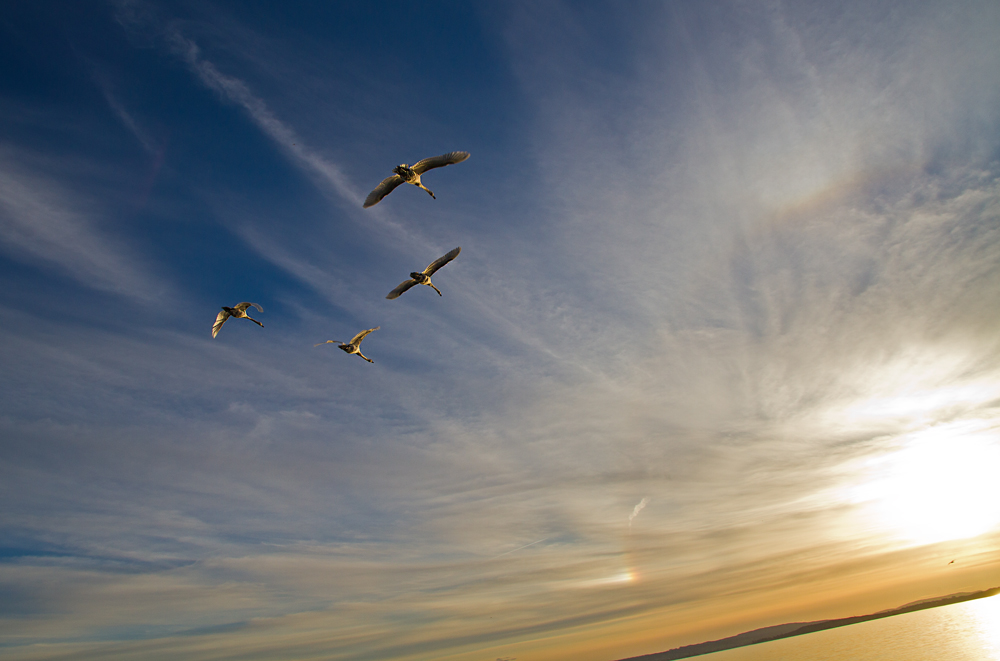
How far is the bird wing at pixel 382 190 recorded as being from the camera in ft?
105

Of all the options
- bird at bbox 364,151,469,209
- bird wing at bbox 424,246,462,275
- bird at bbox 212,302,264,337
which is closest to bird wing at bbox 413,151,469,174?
bird at bbox 364,151,469,209

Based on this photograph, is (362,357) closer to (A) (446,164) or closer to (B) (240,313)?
(B) (240,313)

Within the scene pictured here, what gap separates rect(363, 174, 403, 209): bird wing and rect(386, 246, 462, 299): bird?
5868 mm

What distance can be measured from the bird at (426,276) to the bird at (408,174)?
569cm

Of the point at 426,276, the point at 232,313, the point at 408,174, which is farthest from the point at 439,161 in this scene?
the point at 232,313

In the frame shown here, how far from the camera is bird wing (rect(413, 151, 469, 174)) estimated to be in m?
30.7

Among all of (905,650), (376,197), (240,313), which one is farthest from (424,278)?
(905,650)

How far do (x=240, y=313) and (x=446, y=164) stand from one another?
19.0 metres

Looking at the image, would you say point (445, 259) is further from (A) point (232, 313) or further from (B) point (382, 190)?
(A) point (232, 313)

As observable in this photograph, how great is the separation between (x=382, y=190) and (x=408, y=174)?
6.61ft

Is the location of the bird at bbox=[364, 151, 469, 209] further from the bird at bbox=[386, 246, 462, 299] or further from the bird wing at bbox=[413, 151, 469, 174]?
the bird at bbox=[386, 246, 462, 299]

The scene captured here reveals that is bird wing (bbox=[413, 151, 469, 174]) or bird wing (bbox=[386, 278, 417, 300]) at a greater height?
bird wing (bbox=[413, 151, 469, 174])

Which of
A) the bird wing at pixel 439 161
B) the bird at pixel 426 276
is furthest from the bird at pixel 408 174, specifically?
the bird at pixel 426 276

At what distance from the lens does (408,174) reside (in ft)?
105
